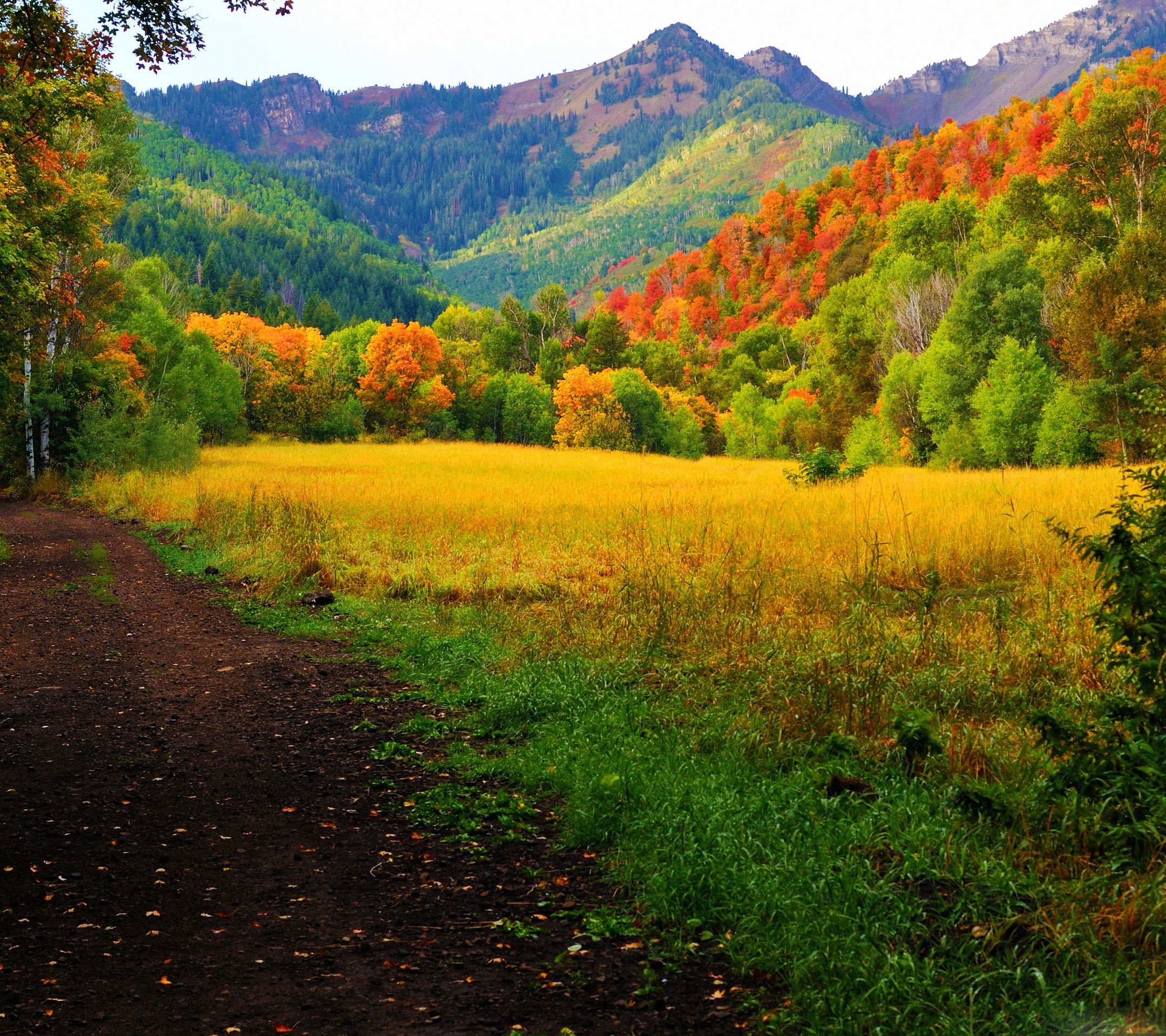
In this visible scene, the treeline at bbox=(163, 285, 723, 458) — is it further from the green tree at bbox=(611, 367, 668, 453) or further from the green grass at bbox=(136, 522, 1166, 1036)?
the green grass at bbox=(136, 522, 1166, 1036)

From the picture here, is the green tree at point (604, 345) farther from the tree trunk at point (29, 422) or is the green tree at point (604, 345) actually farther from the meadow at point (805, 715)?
the meadow at point (805, 715)

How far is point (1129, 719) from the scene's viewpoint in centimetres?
426

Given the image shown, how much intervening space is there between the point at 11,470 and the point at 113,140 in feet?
39.6

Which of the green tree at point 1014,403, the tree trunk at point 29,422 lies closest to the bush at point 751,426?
the green tree at point 1014,403

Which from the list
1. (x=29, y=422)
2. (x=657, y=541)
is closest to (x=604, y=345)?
(x=29, y=422)

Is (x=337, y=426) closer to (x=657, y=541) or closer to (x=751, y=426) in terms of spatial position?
(x=751, y=426)

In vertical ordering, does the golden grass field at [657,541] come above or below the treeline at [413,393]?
below

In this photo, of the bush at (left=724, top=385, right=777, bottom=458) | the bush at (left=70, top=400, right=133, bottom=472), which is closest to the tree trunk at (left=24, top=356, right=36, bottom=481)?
the bush at (left=70, top=400, right=133, bottom=472)

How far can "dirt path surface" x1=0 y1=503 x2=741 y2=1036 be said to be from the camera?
3416mm

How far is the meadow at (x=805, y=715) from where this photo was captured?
132 inches

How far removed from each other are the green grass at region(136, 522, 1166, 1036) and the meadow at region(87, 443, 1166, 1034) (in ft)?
0.05

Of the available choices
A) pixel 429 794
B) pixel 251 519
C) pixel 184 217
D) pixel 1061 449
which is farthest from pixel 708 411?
pixel 184 217

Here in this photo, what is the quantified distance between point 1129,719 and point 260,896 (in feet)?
14.7

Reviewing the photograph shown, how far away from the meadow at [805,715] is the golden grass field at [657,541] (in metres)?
0.07
